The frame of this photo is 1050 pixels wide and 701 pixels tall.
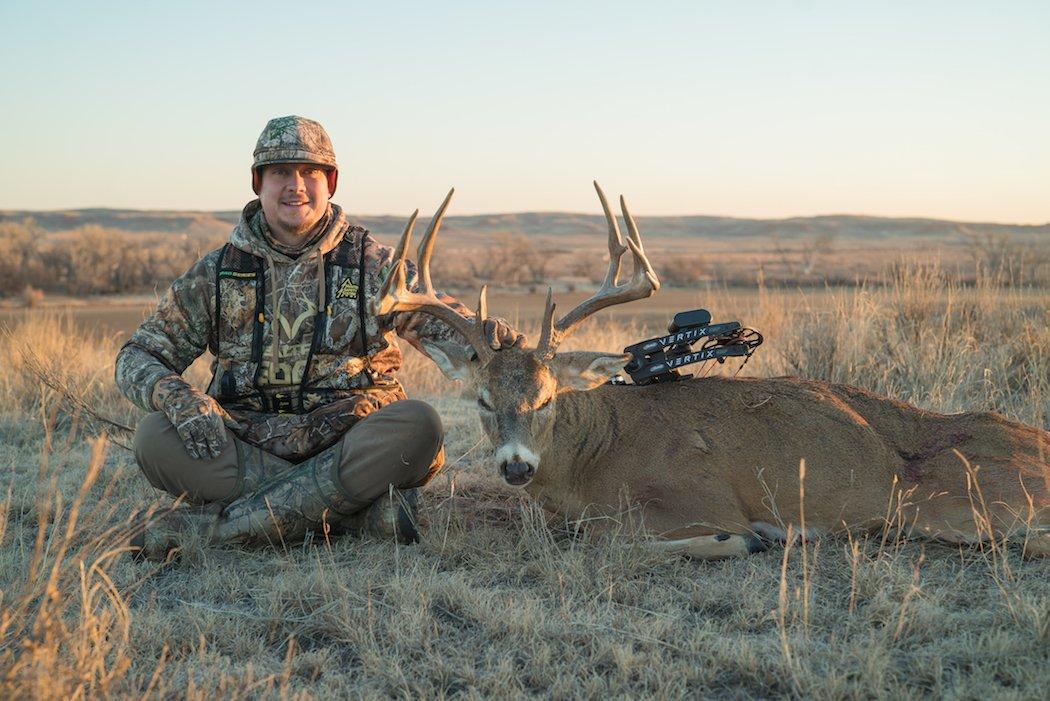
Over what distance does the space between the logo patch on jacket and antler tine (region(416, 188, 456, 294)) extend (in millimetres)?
456

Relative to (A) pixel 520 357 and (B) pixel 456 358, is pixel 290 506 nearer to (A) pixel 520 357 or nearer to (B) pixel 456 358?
(B) pixel 456 358

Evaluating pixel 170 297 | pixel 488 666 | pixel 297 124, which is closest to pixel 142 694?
pixel 488 666

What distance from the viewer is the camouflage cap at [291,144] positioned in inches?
218

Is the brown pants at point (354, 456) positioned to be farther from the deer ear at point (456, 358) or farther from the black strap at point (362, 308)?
the black strap at point (362, 308)

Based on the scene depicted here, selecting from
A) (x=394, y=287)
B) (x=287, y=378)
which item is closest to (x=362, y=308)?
(x=394, y=287)

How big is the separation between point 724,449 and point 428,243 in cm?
195

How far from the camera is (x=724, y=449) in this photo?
206 inches

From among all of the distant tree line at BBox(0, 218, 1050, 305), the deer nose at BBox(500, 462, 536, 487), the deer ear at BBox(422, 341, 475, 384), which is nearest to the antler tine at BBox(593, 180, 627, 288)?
the deer ear at BBox(422, 341, 475, 384)

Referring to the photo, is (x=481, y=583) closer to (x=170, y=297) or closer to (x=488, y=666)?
(x=488, y=666)

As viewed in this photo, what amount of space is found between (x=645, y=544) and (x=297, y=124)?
308cm

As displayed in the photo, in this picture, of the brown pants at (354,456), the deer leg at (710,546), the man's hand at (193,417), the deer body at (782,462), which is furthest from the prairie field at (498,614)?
the man's hand at (193,417)

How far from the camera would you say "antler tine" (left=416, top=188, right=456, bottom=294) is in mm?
5082

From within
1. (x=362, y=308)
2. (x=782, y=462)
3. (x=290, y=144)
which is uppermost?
(x=290, y=144)

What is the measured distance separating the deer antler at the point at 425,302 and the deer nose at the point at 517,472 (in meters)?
0.76
